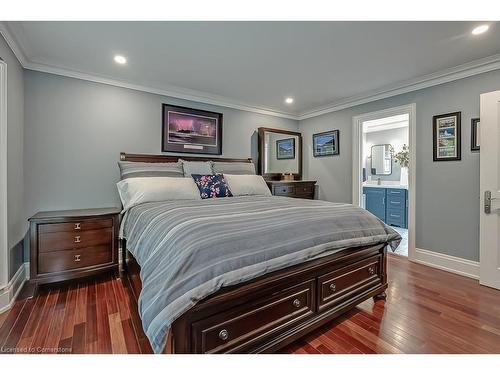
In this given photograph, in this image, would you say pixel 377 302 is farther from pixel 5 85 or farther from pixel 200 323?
pixel 5 85

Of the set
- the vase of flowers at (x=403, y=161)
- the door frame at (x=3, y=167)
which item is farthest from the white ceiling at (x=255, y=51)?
the vase of flowers at (x=403, y=161)

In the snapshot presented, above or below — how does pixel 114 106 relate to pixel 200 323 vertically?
above

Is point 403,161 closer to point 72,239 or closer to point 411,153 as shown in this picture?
point 411,153

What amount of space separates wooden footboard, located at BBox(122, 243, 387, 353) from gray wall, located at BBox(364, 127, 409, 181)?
461 centimetres

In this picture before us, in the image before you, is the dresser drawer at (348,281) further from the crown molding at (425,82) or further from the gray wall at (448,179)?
the crown molding at (425,82)

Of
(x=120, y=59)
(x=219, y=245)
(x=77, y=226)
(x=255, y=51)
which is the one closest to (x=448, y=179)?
(x=255, y=51)

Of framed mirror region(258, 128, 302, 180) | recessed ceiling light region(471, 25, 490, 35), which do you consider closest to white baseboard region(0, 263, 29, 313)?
framed mirror region(258, 128, 302, 180)

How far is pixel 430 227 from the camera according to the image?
10.3 feet

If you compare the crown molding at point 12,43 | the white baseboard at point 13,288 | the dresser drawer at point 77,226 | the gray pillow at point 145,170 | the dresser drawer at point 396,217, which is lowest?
the white baseboard at point 13,288

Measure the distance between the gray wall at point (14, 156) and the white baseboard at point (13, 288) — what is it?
0.07m

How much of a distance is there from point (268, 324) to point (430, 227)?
9.10 feet

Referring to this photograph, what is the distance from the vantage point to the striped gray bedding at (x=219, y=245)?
46.1 inches

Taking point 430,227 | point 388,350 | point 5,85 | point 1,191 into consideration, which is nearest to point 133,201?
point 1,191

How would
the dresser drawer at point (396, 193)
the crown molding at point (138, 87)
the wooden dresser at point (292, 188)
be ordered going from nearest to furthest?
the crown molding at point (138, 87)
the wooden dresser at point (292, 188)
the dresser drawer at point (396, 193)
